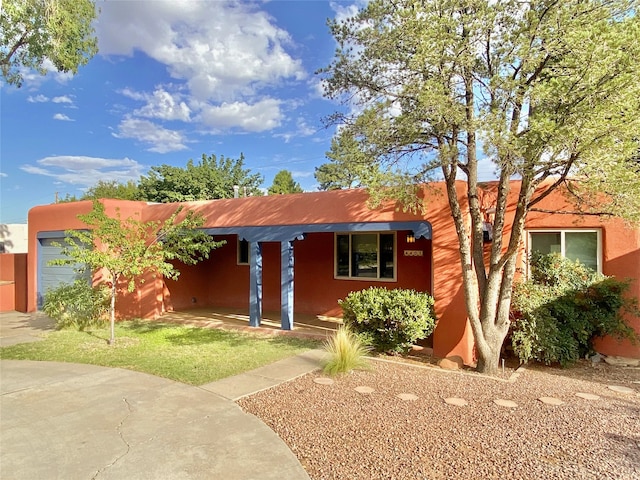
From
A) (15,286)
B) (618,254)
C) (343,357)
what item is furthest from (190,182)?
(618,254)

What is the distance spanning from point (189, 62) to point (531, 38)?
1183cm

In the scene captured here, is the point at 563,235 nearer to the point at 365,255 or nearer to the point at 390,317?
the point at 390,317

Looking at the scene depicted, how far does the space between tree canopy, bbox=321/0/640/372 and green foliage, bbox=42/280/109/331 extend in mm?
7624

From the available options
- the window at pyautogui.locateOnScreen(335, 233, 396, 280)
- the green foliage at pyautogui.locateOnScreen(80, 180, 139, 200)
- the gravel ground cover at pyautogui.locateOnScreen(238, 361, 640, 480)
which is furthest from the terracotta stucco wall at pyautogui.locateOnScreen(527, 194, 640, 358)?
the green foliage at pyautogui.locateOnScreen(80, 180, 139, 200)

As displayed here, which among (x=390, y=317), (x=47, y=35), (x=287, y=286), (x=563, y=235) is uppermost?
(x=47, y=35)

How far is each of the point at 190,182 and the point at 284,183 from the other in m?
12.7

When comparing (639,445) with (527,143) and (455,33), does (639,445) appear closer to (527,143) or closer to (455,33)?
(527,143)

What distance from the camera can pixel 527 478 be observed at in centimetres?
329

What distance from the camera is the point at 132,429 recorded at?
433 centimetres

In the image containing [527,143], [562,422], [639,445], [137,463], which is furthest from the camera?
[527,143]

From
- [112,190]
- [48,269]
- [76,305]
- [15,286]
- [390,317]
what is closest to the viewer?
[390,317]

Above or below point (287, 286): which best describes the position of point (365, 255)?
above

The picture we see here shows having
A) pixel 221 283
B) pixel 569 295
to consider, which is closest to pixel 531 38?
pixel 569 295

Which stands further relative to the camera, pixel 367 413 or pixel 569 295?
pixel 569 295
